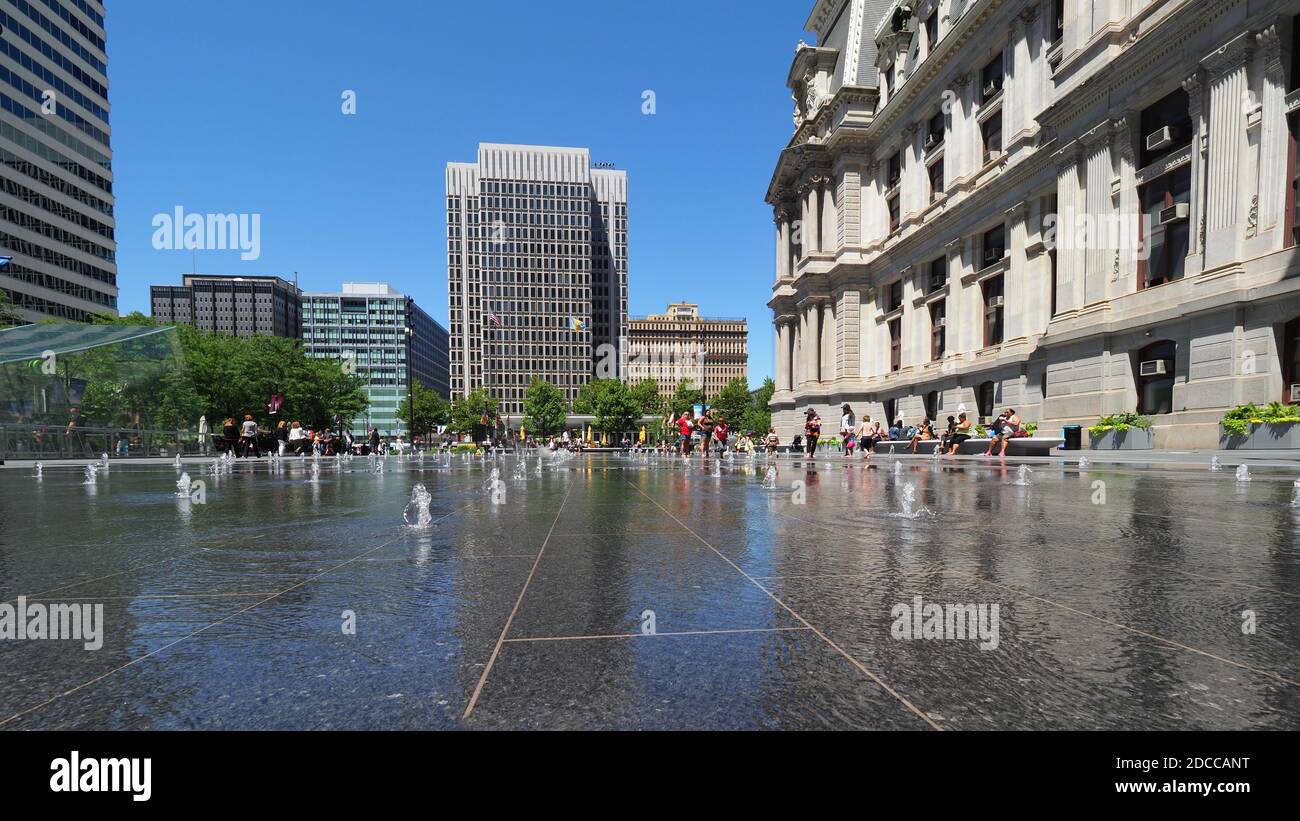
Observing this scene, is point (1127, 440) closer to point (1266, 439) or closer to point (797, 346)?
point (1266, 439)

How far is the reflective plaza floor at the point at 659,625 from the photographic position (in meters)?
1.79

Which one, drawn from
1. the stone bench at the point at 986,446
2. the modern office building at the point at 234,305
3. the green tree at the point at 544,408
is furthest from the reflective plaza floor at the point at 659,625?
the modern office building at the point at 234,305

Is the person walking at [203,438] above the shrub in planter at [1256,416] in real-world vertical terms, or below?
below

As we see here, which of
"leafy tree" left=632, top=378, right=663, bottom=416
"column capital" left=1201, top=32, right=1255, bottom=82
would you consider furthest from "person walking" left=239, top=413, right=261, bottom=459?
"leafy tree" left=632, top=378, right=663, bottom=416

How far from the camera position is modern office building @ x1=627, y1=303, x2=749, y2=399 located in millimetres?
162750

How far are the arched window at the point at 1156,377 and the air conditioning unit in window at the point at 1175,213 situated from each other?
414 centimetres

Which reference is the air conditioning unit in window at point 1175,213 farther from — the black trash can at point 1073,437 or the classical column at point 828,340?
the classical column at point 828,340

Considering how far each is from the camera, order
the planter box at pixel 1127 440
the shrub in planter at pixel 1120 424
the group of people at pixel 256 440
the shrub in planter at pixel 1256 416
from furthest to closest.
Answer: the group of people at pixel 256 440
the shrub in planter at pixel 1120 424
the planter box at pixel 1127 440
the shrub in planter at pixel 1256 416

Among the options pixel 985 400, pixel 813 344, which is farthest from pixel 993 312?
pixel 813 344

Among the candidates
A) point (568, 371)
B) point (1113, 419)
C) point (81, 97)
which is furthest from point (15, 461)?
point (568, 371)

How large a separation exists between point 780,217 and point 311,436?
40.6m

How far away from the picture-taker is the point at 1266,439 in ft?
52.7

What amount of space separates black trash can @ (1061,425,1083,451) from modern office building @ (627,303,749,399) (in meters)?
139
